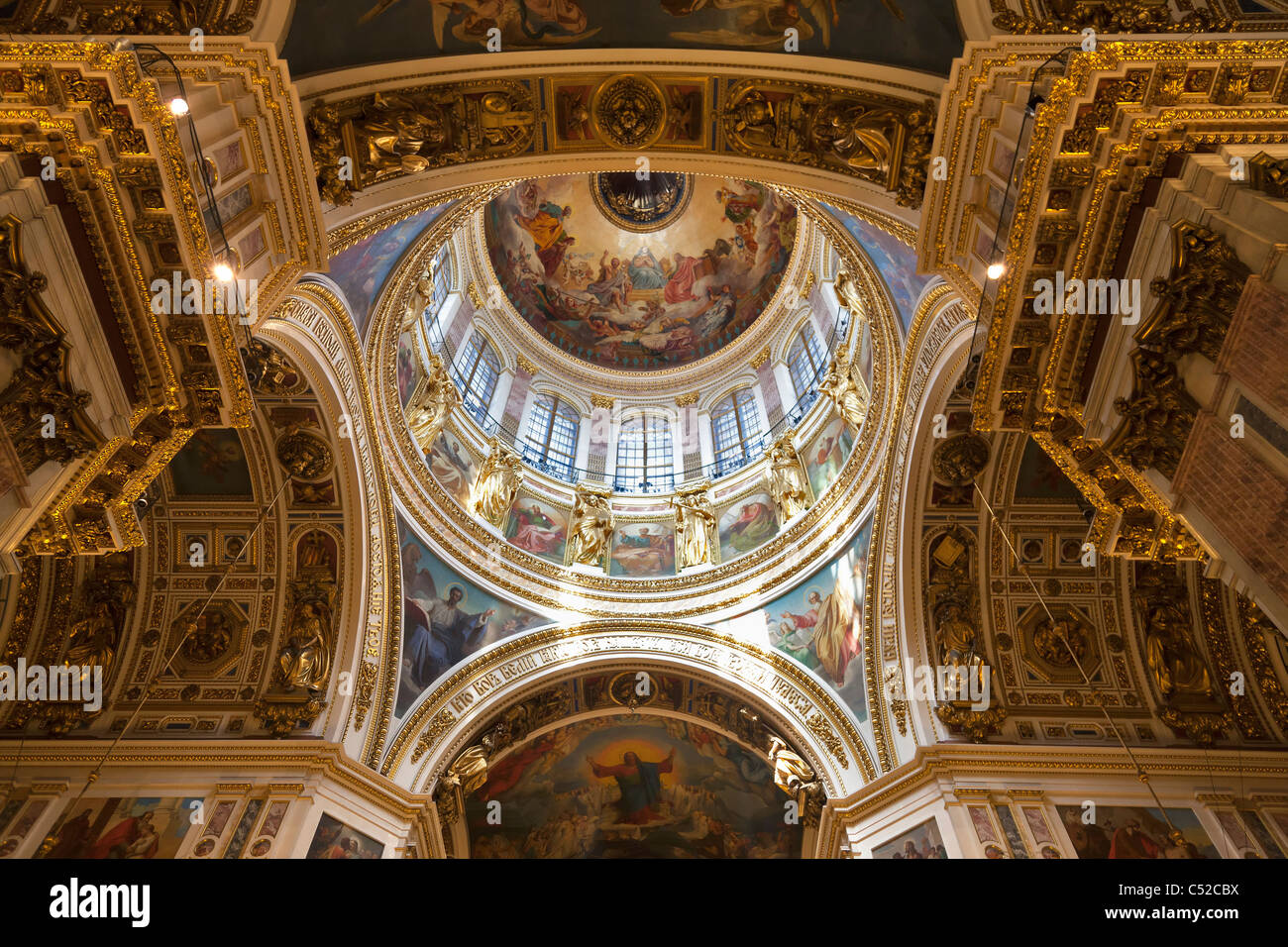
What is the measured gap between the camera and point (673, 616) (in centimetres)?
1723

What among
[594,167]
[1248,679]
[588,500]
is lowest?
[1248,679]

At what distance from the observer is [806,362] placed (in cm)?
2117

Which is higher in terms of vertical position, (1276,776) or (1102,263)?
(1102,263)

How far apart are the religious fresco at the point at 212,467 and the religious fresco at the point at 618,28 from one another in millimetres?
6359

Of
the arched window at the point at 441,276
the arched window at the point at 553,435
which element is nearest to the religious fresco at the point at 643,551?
the arched window at the point at 553,435

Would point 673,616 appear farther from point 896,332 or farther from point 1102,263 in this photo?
point 1102,263

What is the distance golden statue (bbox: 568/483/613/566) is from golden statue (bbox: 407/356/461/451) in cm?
395

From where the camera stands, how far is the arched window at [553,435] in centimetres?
2155

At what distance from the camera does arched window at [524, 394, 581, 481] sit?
2155 cm
